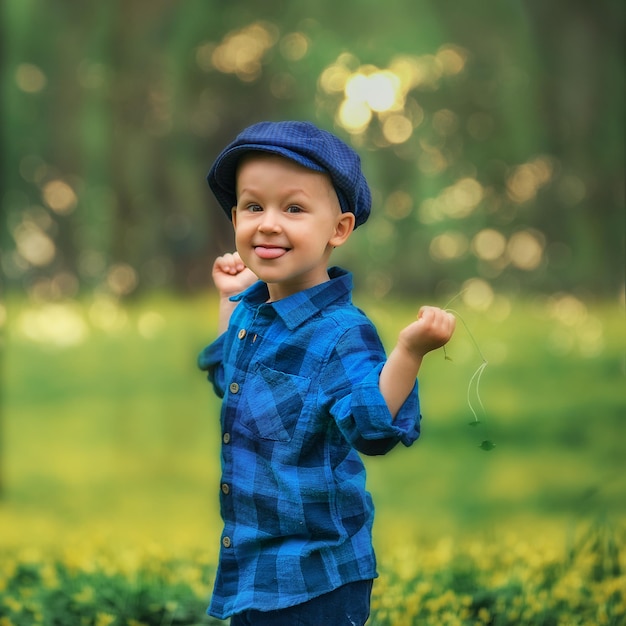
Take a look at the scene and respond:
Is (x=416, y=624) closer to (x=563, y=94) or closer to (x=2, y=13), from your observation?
(x=563, y=94)

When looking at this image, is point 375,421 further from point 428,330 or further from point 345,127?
point 345,127

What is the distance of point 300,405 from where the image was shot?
1.62 metres

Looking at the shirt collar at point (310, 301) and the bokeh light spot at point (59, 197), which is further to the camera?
the bokeh light spot at point (59, 197)

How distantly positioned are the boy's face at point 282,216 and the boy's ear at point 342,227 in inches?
0.5

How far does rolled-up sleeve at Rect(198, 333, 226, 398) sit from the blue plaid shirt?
0.16 m

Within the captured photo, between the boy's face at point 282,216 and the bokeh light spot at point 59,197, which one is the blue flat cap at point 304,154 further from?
the bokeh light spot at point 59,197

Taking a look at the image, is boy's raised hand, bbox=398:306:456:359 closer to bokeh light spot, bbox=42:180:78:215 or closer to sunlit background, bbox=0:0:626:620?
sunlit background, bbox=0:0:626:620

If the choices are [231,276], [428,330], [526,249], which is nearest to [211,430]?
[526,249]

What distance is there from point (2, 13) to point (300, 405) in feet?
10.6

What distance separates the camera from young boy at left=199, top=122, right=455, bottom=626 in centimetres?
161

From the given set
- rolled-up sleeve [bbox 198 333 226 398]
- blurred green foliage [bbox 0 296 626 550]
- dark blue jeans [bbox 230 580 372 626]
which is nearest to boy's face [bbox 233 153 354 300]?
rolled-up sleeve [bbox 198 333 226 398]

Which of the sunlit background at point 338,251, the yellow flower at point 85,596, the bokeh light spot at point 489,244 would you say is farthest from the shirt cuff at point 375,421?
the bokeh light spot at point 489,244

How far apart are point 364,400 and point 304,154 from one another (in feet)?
1.32

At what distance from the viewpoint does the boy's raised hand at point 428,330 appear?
A: 141 cm
